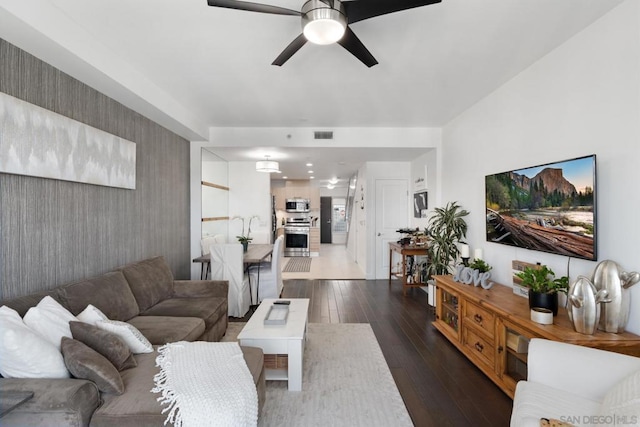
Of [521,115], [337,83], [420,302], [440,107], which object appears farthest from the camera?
[420,302]

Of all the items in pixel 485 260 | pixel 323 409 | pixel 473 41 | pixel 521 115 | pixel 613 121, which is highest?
pixel 473 41

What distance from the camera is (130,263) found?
3170 millimetres

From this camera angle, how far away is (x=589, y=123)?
6.95 ft

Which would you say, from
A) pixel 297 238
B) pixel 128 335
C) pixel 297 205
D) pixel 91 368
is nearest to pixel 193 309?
pixel 128 335

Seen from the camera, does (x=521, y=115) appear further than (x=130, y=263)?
No

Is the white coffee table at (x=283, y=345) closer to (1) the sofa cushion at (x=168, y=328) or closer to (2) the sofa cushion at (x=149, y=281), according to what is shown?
(1) the sofa cushion at (x=168, y=328)

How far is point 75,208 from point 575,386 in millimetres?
3541

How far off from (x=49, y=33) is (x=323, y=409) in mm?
3062

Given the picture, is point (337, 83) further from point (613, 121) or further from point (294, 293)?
point (294, 293)

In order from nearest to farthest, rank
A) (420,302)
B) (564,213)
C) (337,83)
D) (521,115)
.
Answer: (564,213)
(521,115)
(337,83)
(420,302)

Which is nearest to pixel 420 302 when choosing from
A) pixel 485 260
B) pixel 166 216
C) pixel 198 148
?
pixel 485 260

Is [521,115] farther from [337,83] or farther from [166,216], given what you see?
[166,216]

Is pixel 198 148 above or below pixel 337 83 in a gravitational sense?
below

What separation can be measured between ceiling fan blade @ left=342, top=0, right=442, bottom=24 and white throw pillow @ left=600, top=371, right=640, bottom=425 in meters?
1.94
